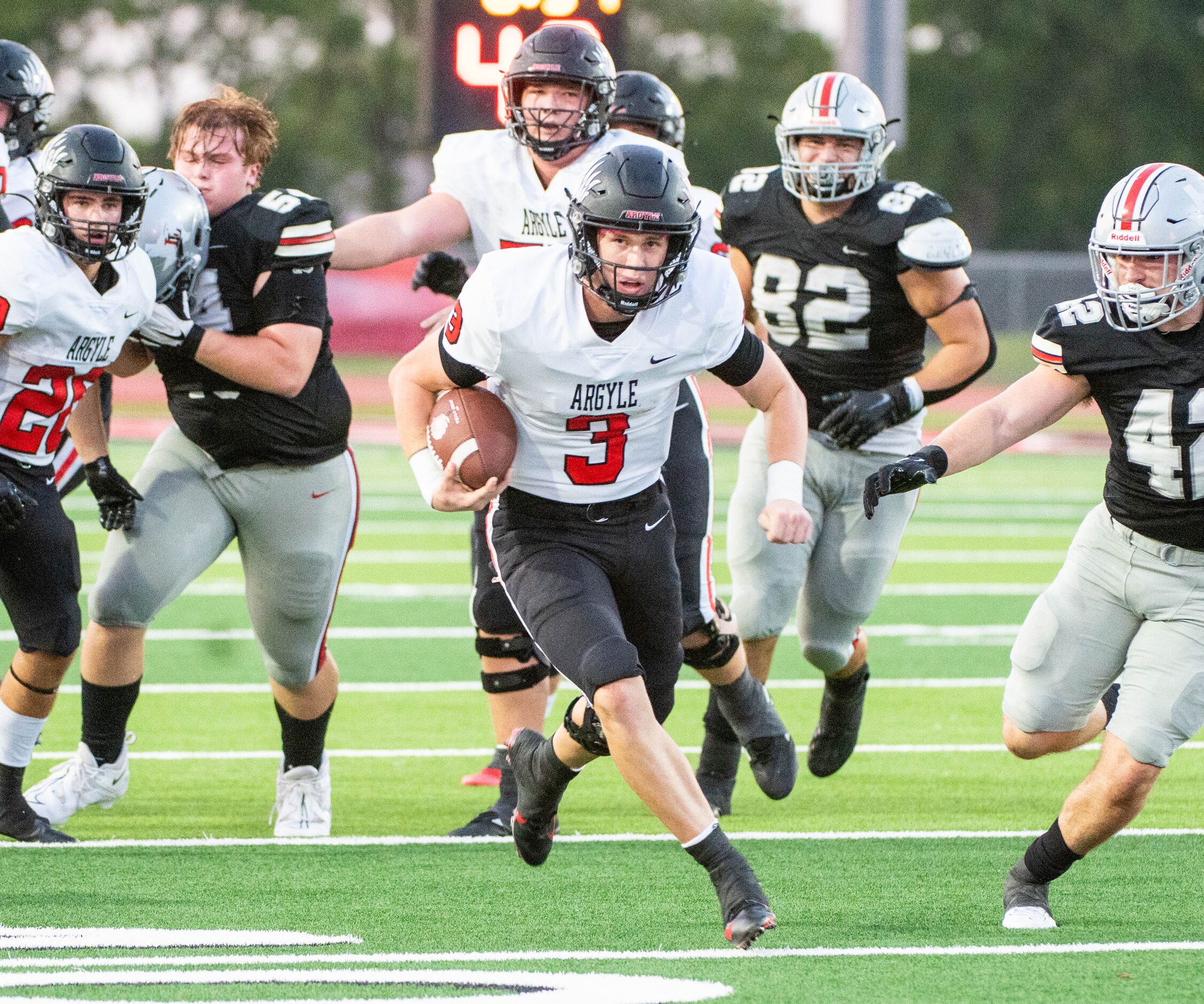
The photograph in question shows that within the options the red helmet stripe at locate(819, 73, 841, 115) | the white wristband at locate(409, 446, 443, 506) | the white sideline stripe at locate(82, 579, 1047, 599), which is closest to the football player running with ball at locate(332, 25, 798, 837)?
the red helmet stripe at locate(819, 73, 841, 115)

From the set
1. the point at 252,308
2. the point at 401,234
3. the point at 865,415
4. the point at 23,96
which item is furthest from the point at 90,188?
the point at 865,415

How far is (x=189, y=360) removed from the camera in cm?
465

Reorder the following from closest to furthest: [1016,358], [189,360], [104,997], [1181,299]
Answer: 1. [104,997]
2. [1181,299]
3. [189,360]
4. [1016,358]

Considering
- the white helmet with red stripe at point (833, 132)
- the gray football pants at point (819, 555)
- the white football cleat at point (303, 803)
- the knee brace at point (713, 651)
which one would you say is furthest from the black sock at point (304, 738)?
the white helmet with red stripe at point (833, 132)

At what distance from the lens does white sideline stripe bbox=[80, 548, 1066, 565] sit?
403 inches

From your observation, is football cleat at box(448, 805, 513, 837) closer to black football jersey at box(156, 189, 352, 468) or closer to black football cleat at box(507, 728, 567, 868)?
black football cleat at box(507, 728, 567, 868)

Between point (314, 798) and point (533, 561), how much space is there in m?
1.31

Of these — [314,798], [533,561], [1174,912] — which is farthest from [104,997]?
[1174,912]

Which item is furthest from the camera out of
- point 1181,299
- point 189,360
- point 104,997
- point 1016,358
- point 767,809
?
point 1016,358

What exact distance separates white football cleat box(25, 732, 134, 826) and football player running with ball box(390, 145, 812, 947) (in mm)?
1265

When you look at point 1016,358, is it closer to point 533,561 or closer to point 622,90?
point 622,90

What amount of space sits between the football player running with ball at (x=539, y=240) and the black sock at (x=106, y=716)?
2.97 ft

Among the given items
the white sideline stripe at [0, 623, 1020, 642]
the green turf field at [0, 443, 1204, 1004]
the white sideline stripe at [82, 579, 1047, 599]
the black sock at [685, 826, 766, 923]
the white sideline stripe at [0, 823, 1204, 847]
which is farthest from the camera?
the white sideline stripe at [82, 579, 1047, 599]

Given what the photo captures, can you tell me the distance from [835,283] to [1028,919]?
2020mm
